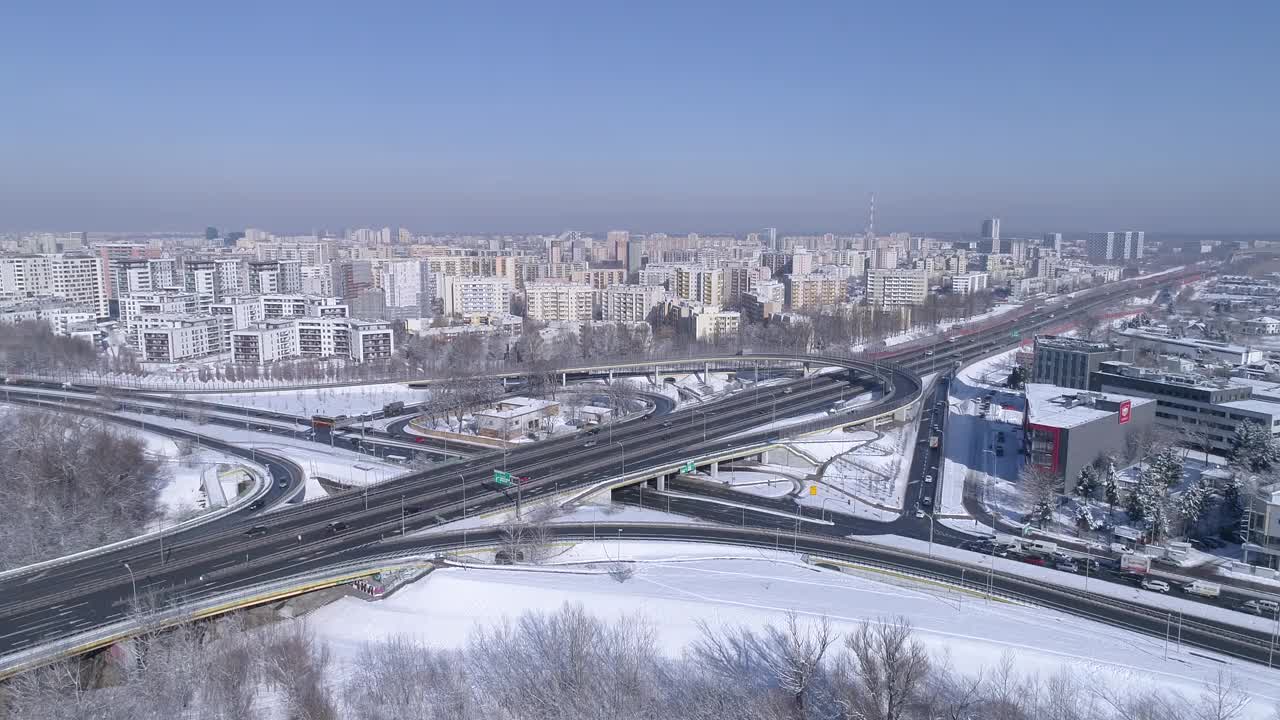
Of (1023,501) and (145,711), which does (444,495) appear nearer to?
(145,711)

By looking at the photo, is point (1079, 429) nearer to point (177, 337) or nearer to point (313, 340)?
point (313, 340)

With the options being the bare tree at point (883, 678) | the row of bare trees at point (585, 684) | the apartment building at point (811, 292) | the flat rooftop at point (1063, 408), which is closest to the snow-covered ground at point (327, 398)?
the row of bare trees at point (585, 684)

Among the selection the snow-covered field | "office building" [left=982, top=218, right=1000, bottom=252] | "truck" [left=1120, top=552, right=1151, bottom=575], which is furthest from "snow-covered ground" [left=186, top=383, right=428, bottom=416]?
"office building" [left=982, top=218, right=1000, bottom=252]

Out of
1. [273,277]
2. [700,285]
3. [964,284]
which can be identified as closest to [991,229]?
[964,284]

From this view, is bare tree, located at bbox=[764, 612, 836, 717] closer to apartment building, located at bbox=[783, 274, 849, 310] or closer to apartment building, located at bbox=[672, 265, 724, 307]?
apartment building, located at bbox=[672, 265, 724, 307]

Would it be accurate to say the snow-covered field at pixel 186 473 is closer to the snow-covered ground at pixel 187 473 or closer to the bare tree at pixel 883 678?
the snow-covered ground at pixel 187 473

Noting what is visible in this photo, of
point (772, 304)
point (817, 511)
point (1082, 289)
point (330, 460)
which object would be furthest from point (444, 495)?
point (1082, 289)
